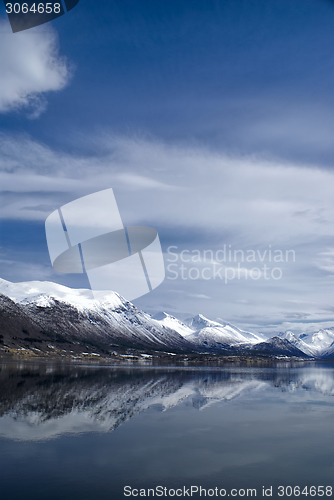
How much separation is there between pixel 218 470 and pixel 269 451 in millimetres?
5316

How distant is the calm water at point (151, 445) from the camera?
16672mm

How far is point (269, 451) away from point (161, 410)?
14.1 m

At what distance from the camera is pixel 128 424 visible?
90.7 ft

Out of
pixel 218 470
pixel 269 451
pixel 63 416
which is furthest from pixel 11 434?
pixel 269 451

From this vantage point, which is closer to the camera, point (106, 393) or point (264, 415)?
point (264, 415)

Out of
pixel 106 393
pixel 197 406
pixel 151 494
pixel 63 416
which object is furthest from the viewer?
pixel 106 393

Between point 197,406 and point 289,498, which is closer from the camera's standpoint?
point 289,498

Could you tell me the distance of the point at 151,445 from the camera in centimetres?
2236

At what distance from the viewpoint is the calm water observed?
16.7 m

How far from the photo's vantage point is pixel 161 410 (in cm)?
3403

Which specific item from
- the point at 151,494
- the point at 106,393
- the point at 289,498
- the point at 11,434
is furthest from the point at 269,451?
the point at 106,393

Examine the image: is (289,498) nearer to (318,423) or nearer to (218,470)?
(218,470)

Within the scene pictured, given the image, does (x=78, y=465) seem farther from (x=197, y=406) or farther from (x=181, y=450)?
(x=197, y=406)

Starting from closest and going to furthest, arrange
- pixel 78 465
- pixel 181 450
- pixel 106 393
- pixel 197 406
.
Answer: pixel 78 465 < pixel 181 450 < pixel 197 406 < pixel 106 393
